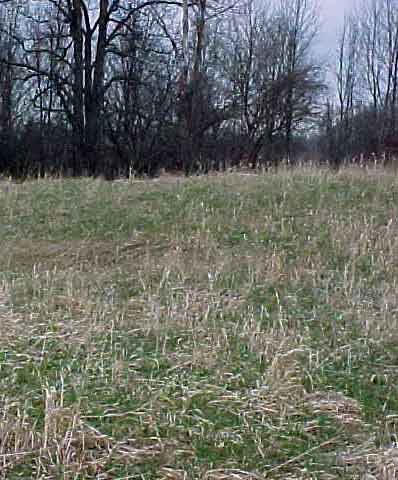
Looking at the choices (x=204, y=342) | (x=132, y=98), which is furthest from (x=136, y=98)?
(x=204, y=342)

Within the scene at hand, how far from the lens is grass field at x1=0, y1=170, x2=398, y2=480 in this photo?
118 inches

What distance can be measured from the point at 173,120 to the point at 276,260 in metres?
16.6

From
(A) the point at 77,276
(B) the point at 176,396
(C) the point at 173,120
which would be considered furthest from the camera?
(C) the point at 173,120

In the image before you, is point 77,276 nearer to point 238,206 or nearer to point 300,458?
point 238,206

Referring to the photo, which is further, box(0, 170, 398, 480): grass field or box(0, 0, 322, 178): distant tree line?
box(0, 0, 322, 178): distant tree line

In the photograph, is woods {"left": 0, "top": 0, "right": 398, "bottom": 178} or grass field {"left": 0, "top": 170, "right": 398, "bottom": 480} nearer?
grass field {"left": 0, "top": 170, "right": 398, "bottom": 480}

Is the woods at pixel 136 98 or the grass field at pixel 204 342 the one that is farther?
the woods at pixel 136 98

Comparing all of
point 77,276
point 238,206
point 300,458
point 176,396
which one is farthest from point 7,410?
point 238,206

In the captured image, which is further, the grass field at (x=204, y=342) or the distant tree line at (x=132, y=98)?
the distant tree line at (x=132, y=98)

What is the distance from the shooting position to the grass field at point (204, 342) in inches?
118

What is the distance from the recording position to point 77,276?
21.4 feet

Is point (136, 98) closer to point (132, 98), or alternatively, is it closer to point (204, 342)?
point (132, 98)

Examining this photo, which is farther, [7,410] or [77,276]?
[77,276]

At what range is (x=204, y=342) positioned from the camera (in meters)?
4.44
